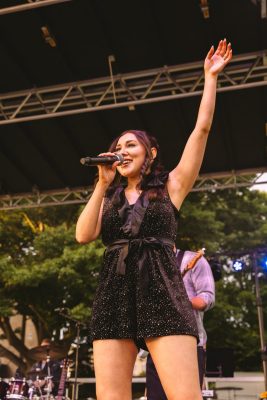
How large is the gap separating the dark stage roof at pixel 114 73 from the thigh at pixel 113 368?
5.30m

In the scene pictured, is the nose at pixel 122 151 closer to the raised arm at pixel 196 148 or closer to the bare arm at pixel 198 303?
the raised arm at pixel 196 148

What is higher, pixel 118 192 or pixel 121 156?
pixel 121 156

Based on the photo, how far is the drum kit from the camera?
8.74 metres

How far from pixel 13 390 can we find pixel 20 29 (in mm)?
6186

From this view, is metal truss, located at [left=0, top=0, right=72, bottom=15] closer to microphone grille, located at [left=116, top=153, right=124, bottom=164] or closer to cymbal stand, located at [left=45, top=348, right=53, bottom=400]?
microphone grille, located at [left=116, top=153, right=124, bottom=164]

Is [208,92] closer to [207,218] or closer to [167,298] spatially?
[167,298]

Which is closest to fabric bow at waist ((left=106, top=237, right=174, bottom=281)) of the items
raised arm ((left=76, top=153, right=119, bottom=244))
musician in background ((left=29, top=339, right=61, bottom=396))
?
raised arm ((left=76, top=153, right=119, bottom=244))

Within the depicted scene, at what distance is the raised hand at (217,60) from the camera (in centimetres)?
223

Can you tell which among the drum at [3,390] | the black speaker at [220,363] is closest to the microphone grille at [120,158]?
the drum at [3,390]

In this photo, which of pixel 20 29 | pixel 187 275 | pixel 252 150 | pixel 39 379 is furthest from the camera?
pixel 39 379

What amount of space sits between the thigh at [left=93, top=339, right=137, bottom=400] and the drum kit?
7.25 meters

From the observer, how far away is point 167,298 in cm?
189

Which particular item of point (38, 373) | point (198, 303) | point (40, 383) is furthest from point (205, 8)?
point (38, 373)

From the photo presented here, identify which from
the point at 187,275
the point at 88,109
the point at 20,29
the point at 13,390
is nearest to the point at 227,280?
the point at 13,390
